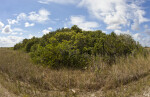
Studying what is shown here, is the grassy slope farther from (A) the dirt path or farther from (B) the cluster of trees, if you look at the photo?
(B) the cluster of trees

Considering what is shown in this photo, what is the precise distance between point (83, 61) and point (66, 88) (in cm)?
266

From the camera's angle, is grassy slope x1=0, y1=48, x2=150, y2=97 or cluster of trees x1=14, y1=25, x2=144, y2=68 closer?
grassy slope x1=0, y1=48, x2=150, y2=97

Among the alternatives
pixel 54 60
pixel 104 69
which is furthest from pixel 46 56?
pixel 104 69

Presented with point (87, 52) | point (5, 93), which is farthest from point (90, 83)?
point (5, 93)

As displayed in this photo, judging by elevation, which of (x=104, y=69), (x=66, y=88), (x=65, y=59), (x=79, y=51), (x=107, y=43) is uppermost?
(x=107, y=43)

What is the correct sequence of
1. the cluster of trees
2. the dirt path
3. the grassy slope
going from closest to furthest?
the dirt path → the grassy slope → the cluster of trees

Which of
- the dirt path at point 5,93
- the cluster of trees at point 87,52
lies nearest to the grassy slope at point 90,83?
the dirt path at point 5,93

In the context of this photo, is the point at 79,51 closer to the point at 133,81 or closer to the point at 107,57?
the point at 107,57

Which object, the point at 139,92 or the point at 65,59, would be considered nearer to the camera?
the point at 139,92

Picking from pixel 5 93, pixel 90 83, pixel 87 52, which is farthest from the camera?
pixel 87 52

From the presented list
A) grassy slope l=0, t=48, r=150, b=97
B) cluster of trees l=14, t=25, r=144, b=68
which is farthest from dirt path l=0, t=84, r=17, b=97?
cluster of trees l=14, t=25, r=144, b=68

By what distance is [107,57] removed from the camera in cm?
673

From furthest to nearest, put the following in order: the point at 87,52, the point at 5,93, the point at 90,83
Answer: the point at 87,52, the point at 90,83, the point at 5,93

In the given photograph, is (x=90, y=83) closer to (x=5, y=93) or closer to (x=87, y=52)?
(x=87, y=52)
